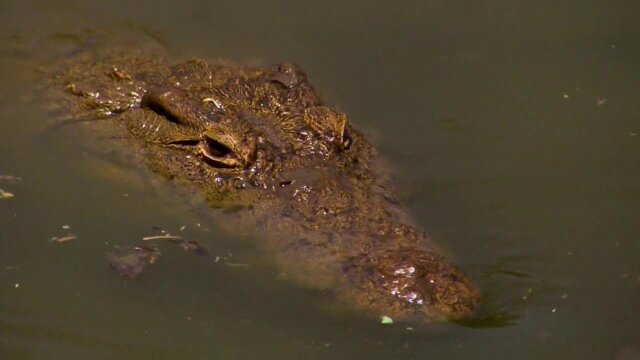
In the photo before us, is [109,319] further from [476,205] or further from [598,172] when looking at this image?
[598,172]

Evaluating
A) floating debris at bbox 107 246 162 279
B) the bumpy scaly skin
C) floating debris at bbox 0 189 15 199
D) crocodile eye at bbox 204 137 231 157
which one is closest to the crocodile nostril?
the bumpy scaly skin

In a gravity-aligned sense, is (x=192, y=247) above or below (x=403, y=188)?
below

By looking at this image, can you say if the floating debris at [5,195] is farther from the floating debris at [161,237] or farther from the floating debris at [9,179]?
the floating debris at [161,237]

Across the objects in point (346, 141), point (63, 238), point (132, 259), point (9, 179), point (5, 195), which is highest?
point (346, 141)

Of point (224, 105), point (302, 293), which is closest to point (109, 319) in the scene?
point (302, 293)

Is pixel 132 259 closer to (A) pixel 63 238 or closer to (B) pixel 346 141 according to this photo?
(A) pixel 63 238

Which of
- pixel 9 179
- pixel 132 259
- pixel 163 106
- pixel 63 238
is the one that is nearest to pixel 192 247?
pixel 132 259

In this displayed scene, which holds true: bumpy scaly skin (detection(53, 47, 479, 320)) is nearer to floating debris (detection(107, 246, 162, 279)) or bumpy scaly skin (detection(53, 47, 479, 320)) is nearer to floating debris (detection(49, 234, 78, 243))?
floating debris (detection(107, 246, 162, 279))

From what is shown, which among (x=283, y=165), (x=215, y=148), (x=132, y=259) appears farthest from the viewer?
(x=215, y=148)
